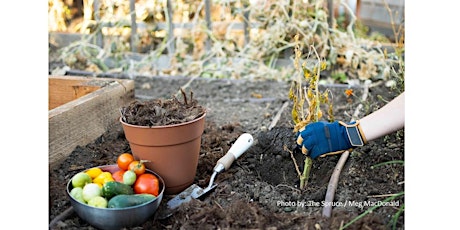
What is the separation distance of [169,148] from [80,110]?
1.88 feet

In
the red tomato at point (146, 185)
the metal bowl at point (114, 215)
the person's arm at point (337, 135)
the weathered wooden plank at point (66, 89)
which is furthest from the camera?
the weathered wooden plank at point (66, 89)

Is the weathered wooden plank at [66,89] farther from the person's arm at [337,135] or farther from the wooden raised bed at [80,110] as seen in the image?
the person's arm at [337,135]

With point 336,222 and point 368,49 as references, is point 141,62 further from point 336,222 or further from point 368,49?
point 336,222

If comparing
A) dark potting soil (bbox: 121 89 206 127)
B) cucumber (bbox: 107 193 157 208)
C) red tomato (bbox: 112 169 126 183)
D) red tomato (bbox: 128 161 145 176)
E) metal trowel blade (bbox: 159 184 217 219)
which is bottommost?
metal trowel blade (bbox: 159 184 217 219)

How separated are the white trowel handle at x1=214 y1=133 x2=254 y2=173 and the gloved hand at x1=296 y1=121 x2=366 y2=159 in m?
0.26

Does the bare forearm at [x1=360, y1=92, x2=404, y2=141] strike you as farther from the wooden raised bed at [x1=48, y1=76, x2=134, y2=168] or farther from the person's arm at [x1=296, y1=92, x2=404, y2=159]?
the wooden raised bed at [x1=48, y1=76, x2=134, y2=168]

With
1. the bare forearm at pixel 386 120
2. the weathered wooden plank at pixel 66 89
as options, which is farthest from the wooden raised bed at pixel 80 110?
the bare forearm at pixel 386 120

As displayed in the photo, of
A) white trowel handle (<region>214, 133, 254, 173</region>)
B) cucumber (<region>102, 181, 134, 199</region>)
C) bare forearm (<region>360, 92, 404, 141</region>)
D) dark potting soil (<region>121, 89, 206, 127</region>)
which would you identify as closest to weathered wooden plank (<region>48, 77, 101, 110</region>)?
dark potting soil (<region>121, 89, 206, 127</region>)

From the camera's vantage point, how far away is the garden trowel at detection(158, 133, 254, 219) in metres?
1.83

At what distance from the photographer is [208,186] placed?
1.98 metres

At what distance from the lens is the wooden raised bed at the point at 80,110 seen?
2.13 m

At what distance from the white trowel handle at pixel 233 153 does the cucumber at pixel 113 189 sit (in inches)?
15.9
